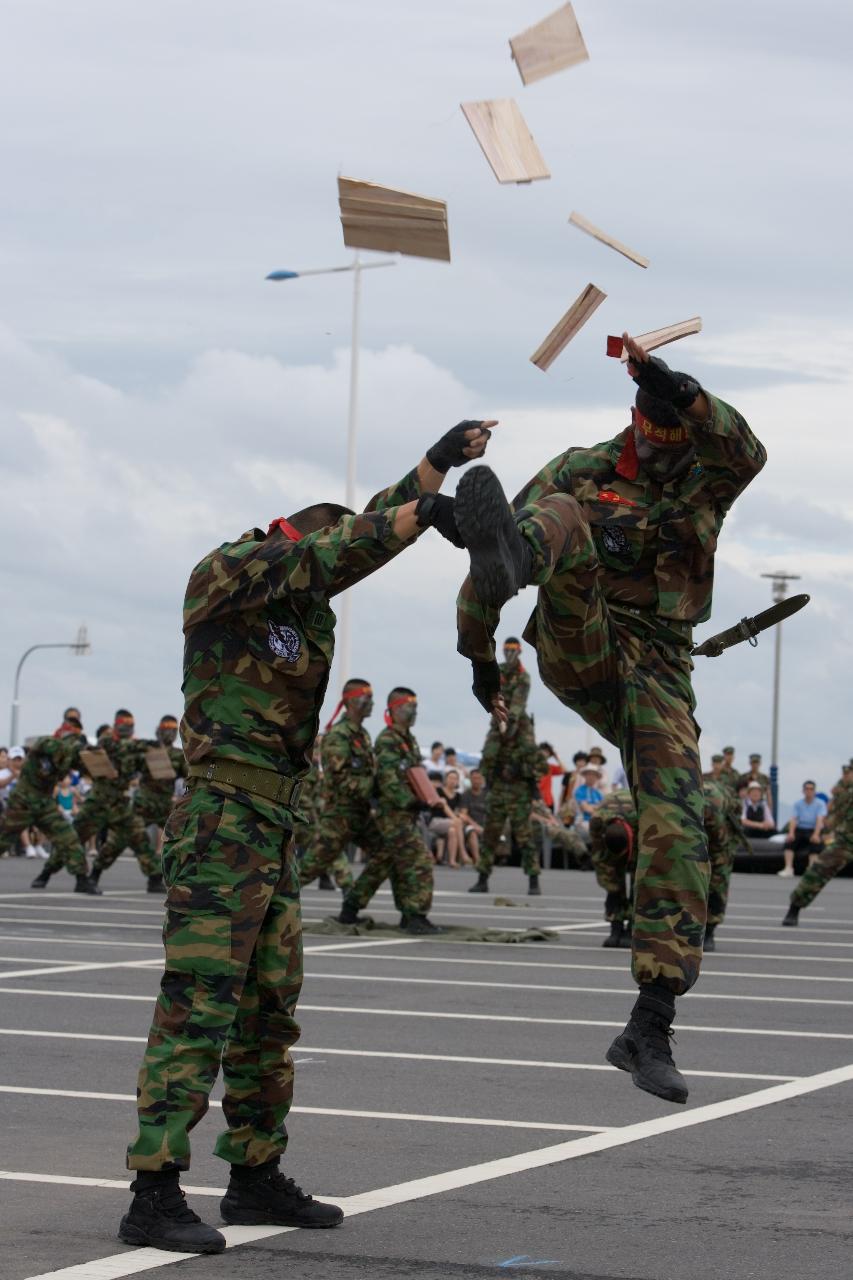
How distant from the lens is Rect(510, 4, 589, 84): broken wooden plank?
613 cm

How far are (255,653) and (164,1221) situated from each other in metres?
1.71

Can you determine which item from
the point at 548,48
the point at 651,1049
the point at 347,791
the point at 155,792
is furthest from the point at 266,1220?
the point at 155,792

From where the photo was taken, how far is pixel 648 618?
7258 millimetres

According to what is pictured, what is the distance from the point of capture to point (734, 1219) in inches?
261

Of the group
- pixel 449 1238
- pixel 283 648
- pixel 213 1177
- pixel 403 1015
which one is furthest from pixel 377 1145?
pixel 403 1015

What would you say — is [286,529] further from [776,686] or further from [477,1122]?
[776,686]

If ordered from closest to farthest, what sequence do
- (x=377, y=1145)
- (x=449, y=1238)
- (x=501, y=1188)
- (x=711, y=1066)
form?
(x=449, y=1238), (x=501, y=1188), (x=377, y=1145), (x=711, y=1066)

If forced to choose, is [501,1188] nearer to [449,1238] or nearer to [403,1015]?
[449,1238]

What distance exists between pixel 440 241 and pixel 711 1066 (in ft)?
17.6

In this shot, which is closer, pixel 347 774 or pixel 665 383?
pixel 665 383

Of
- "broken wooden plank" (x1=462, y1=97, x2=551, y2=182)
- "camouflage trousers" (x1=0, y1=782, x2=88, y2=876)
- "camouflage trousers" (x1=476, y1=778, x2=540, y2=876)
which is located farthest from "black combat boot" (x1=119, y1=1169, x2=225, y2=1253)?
"camouflage trousers" (x1=476, y1=778, x2=540, y2=876)

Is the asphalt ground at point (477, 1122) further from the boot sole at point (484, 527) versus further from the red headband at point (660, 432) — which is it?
the red headband at point (660, 432)

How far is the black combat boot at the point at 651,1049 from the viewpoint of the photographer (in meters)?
6.50

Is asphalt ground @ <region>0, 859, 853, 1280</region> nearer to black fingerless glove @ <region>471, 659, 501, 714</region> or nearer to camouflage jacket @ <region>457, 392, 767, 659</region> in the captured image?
black fingerless glove @ <region>471, 659, 501, 714</region>
